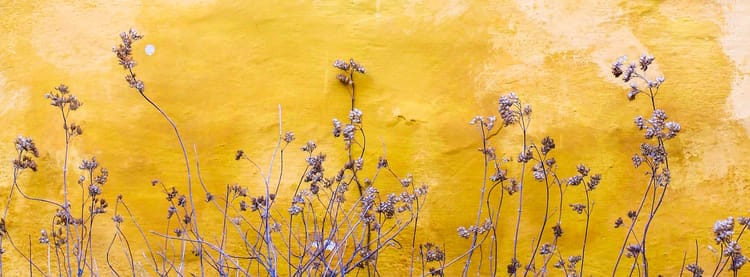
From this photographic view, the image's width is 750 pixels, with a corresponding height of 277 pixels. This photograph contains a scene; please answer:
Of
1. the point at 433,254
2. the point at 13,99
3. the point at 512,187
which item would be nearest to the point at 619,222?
the point at 512,187

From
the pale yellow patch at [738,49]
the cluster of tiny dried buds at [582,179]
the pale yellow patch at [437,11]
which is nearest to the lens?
the cluster of tiny dried buds at [582,179]

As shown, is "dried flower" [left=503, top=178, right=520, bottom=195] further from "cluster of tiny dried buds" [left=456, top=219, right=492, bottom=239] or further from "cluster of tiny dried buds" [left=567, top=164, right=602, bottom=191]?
"cluster of tiny dried buds" [left=567, top=164, right=602, bottom=191]

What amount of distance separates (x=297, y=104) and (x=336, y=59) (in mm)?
347

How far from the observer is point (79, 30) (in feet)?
15.7

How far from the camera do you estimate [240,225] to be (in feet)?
15.0

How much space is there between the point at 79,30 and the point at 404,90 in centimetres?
197

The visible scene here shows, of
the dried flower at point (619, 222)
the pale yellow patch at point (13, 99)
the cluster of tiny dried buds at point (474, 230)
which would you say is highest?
the pale yellow patch at point (13, 99)

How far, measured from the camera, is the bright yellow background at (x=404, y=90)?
4426 mm

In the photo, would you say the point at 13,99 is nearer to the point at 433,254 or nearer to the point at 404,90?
the point at 404,90

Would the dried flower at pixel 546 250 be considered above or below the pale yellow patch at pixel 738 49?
below

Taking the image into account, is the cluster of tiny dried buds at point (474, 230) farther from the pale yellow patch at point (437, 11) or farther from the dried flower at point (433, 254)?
the pale yellow patch at point (437, 11)

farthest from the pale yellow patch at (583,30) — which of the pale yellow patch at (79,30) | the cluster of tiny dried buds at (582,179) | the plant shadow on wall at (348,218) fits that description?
the pale yellow patch at (79,30)

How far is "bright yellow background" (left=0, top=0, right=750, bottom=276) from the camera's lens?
4.43m

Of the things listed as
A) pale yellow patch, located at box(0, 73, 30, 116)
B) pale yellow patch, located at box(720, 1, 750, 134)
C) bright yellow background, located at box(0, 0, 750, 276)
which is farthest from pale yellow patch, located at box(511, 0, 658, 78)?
pale yellow patch, located at box(0, 73, 30, 116)
